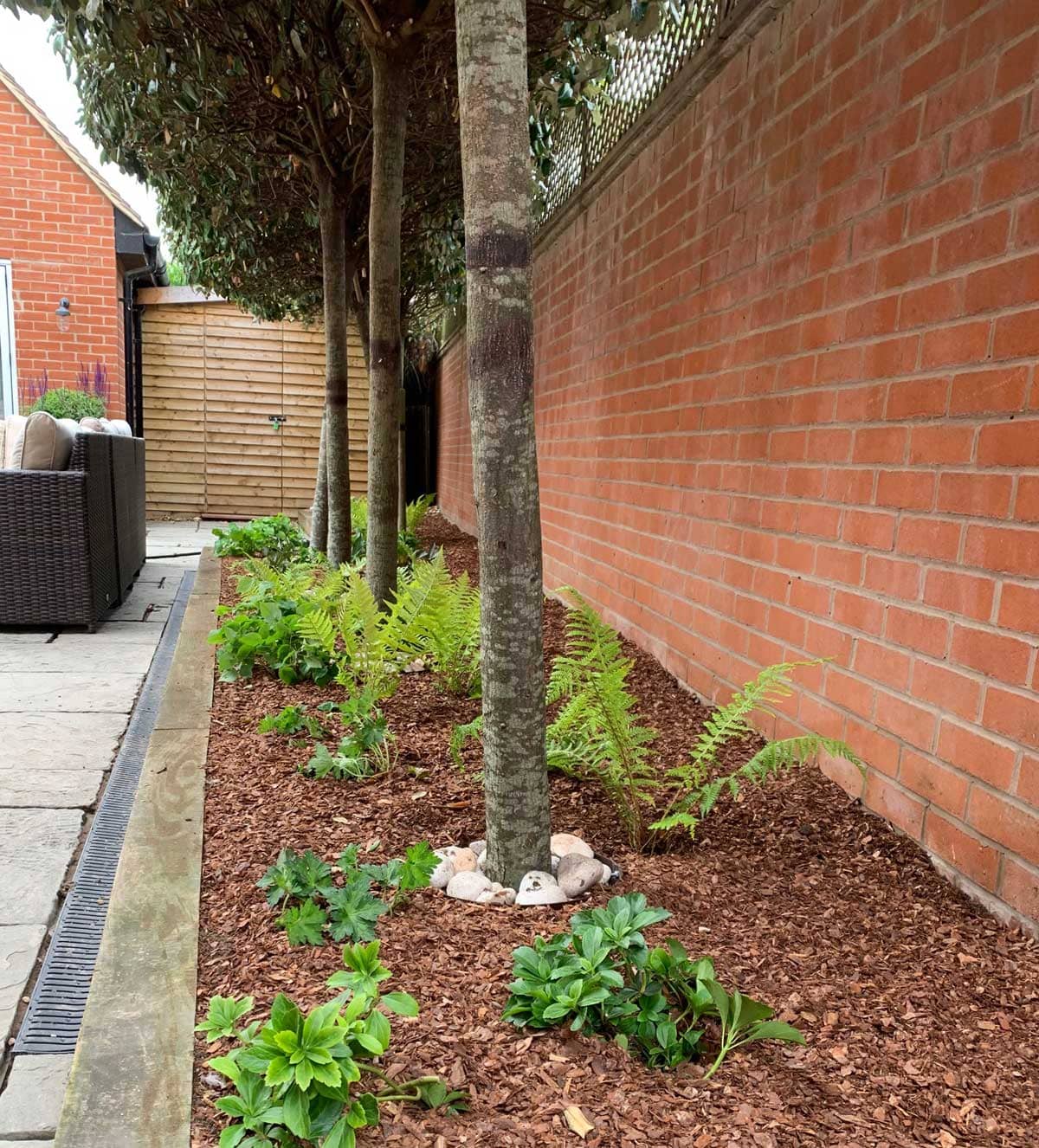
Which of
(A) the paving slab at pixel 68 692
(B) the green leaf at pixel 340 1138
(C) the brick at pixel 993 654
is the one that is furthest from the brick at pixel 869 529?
(A) the paving slab at pixel 68 692

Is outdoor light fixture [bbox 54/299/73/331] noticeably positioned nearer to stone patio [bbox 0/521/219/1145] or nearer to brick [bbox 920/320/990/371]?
stone patio [bbox 0/521/219/1145]

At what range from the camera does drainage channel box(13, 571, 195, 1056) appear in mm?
1592

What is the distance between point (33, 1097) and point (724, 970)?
1.22 metres

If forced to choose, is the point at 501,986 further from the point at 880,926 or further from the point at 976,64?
the point at 976,64

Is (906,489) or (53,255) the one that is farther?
(53,255)

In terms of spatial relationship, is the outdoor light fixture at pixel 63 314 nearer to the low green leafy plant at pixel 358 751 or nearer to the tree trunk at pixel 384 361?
the tree trunk at pixel 384 361

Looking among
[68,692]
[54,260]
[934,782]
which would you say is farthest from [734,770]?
[54,260]

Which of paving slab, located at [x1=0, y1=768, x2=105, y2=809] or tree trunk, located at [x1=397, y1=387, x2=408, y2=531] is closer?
paving slab, located at [x1=0, y1=768, x2=105, y2=809]

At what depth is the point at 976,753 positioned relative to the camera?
173cm

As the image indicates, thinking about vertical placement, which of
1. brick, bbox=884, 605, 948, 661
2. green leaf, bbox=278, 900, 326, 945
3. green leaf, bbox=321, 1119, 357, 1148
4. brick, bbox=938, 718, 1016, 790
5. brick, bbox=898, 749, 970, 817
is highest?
brick, bbox=884, 605, 948, 661

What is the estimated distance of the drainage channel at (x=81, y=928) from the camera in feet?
5.22

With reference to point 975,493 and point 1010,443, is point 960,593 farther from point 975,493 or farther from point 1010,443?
point 1010,443

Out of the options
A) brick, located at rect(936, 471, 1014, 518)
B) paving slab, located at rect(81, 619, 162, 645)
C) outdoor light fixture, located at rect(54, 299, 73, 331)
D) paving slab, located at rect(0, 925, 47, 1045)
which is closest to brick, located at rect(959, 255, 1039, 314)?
brick, located at rect(936, 471, 1014, 518)

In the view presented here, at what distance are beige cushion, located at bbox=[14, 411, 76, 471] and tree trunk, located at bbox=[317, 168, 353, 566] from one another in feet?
4.96
